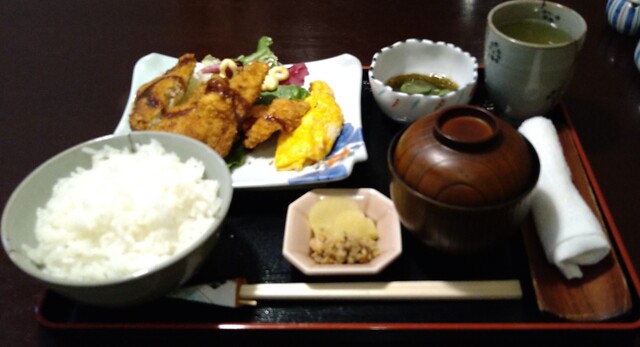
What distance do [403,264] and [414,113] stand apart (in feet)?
1.81

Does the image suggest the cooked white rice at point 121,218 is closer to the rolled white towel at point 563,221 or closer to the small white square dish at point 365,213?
the small white square dish at point 365,213

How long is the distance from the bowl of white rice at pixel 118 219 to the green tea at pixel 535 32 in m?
1.07

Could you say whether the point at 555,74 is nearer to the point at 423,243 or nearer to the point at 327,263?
the point at 423,243

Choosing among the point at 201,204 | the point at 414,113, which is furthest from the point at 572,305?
the point at 201,204

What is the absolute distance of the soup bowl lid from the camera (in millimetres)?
1105

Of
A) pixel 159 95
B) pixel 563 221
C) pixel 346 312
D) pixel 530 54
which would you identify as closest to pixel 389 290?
pixel 346 312

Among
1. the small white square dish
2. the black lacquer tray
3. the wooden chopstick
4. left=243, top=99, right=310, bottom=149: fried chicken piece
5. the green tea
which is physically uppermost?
the green tea

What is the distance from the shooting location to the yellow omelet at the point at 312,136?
1.57m

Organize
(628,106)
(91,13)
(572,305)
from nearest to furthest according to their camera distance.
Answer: (572,305)
(628,106)
(91,13)

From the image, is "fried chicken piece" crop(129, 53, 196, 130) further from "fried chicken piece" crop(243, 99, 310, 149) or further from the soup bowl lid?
the soup bowl lid

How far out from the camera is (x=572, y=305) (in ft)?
3.78

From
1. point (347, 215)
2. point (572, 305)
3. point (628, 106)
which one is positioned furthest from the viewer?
point (628, 106)

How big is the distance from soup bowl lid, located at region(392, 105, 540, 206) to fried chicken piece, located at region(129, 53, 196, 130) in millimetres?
881

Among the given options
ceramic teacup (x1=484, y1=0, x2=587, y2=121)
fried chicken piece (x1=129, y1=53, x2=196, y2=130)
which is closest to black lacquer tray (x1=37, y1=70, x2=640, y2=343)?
ceramic teacup (x1=484, y1=0, x2=587, y2=121)
